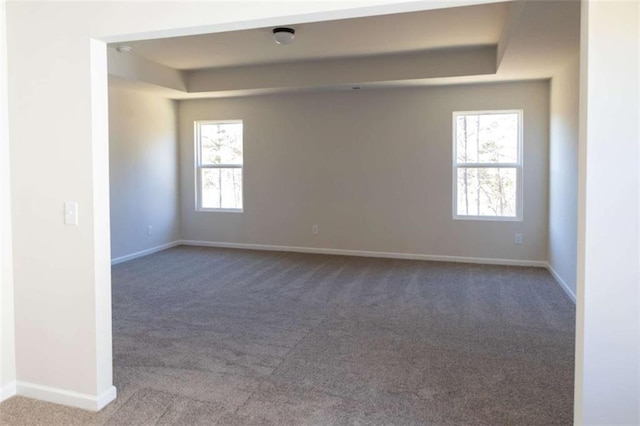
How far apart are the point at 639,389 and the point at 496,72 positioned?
4.56 meters

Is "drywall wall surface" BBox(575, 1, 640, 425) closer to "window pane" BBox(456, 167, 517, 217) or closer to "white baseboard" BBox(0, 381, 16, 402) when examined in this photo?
"white baseboard" BBox(0, 381, 16, 402)

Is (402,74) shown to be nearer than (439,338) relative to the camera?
No

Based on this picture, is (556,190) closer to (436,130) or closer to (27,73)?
(436,130)

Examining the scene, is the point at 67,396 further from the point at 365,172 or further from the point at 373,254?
the point at 365,172

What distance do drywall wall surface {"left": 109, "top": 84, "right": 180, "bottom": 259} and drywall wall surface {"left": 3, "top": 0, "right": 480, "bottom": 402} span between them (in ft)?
12.8

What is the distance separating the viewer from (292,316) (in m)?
4.14

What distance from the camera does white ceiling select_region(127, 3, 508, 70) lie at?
176 inches

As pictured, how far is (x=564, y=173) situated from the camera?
5.16 meters

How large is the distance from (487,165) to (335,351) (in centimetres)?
411

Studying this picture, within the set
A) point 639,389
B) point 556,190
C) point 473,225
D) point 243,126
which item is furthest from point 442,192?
point 639,389

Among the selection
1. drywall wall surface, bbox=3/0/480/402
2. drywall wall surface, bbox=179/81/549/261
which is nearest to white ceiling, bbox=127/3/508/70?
drywall wall surface, bbox=179/81/549/261

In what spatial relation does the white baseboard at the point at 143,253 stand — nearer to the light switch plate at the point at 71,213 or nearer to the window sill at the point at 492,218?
the light switch plate at the point at 71,213

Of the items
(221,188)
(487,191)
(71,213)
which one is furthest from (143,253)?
(487,191)

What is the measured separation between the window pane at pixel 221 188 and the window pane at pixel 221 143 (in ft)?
0.59
